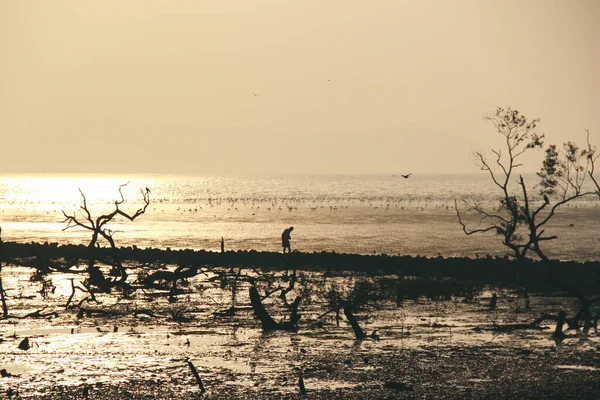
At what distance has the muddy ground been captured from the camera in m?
19.8

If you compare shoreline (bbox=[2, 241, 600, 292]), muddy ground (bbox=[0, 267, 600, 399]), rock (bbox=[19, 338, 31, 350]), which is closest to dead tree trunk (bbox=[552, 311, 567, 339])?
muddy ground (bbox=[0, 267, 600, 399])

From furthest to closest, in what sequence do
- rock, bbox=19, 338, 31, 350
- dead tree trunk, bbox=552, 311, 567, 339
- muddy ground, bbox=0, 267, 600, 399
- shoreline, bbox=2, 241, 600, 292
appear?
shoreline, bbox=2, 241, 600, 292
dead tree trunk, bbox=552, 311, 567, 339
rock, bbox=19, 338, 31, 350
muddy ground, bbox=0, 267, 600, 399

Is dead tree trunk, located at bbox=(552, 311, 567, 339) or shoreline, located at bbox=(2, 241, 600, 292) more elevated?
shoreline, located at bbox=(2, 241, 600, 292)

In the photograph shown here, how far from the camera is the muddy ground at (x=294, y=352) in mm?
19828

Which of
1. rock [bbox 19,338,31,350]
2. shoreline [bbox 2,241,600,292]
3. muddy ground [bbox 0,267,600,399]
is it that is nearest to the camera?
muddy ground [bbox 0,267,600,399]

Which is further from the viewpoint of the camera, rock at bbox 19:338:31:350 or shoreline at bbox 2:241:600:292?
shoreline at bbox 2:241:600:292

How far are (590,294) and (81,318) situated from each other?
20712mm

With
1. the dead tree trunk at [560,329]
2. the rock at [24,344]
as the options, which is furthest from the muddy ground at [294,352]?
the dead tree trunk at [560,329]

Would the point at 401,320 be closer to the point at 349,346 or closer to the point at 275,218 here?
the point at 349,346

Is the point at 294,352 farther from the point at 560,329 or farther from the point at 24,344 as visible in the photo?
the point at 560,329

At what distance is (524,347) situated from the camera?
24750mm

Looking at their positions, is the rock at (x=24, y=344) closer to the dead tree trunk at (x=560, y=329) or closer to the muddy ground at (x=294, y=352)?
the muddy ground at (x=294, y=352)

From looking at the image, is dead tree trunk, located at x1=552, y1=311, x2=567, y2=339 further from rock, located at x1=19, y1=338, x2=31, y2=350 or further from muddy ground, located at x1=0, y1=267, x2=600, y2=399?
rock, located at x1=19, y1=338, x2=31, y2=350

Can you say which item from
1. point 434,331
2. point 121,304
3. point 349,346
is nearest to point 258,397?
point 349,346
